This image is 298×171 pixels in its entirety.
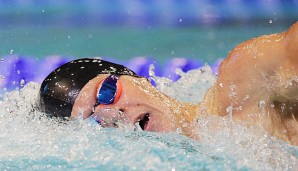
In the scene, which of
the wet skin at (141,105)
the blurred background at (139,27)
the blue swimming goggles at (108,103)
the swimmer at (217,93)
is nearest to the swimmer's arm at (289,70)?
the swimmer at (217,93)

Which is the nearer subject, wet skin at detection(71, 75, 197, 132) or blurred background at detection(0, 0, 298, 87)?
wet skin at detection(71, 75, 197, 132)

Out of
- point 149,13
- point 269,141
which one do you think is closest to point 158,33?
point 149,13

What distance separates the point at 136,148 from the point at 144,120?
29 cm

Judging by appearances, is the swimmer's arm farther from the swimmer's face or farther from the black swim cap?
the black swim cap

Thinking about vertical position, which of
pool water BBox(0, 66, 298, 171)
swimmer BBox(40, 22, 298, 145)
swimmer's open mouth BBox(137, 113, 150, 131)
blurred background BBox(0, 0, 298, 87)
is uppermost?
blurred background BBox(0, 0, 298, 87)

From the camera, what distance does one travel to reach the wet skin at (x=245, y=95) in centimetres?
139

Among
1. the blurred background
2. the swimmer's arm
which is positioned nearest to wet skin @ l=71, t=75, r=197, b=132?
the swimmer's arm

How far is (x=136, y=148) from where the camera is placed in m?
1.39

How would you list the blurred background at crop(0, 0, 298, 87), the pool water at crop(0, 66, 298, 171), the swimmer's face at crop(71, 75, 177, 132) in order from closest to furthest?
the pool water at crop(0, 66, 298, 171) < the swimmer's face at crop(71, 75, 177, 132) < the blurred background at crop(0, 0, 298, 87)

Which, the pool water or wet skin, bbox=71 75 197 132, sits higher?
wet skin, bbox=71 75 197 132

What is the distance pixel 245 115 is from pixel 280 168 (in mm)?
212

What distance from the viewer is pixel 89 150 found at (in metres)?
1.41

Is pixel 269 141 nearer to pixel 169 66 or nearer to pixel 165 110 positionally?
pixel 165 110

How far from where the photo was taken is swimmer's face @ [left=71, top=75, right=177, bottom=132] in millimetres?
1617
